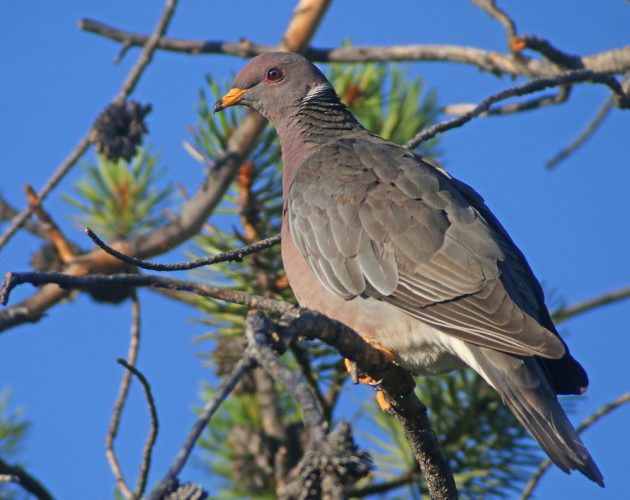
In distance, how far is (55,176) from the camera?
455cm

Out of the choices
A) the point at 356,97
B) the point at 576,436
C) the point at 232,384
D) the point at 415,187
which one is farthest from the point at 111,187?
the point at 232,384

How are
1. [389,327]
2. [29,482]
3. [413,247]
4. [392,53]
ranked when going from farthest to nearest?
[392,53] < [413,247] < [389,327] < [29,482]

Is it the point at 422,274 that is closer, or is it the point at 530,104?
the point at 422,274

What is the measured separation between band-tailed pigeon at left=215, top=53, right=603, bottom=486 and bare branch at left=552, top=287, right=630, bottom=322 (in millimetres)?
1139

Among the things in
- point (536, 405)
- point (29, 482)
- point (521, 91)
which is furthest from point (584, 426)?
point (29, 482)

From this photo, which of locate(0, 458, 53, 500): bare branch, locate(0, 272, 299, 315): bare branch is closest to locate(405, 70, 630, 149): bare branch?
locate(0, 272, 299, 315): bare branch

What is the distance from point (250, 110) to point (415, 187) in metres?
1.64

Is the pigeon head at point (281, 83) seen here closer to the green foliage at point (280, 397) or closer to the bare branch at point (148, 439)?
the green foliage at point (280, 397)

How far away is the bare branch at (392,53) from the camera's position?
5082 millimetres

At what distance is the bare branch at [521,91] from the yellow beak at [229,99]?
1.43 metres

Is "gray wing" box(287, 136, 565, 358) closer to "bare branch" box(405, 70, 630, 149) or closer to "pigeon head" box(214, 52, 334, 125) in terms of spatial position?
"bare branch" box(405, 70, 630, 149)

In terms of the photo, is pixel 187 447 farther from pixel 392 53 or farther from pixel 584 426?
pixel 392 53

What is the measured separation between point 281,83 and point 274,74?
0.22 ft

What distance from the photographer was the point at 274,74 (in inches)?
207
